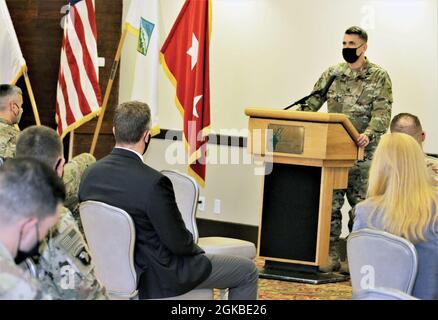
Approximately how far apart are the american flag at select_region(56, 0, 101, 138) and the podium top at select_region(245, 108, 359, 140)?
203 centimetres

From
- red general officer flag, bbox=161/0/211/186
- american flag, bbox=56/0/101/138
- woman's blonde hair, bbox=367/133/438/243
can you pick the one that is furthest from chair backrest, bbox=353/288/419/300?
american flag, bbox=56/0/101/138

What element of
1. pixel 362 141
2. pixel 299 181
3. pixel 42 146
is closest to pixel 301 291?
pixel 299 181

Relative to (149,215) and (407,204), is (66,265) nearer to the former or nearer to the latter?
(149,215)

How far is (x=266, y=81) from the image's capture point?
24.4 feet

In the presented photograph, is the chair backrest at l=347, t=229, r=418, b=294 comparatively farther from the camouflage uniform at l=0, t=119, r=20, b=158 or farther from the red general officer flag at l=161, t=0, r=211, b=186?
the red general officer flag at l=161, t=0, r=211, b=186

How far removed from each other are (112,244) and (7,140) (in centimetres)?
182

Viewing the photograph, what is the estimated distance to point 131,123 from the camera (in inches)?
159

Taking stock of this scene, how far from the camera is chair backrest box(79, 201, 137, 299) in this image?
365 cm

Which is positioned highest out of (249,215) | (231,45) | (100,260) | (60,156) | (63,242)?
(231,45)

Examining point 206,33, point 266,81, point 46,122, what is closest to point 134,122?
point 206,33

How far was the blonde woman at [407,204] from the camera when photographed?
346 centimetres

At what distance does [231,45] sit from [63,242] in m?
5.03

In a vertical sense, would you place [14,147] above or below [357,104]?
below
